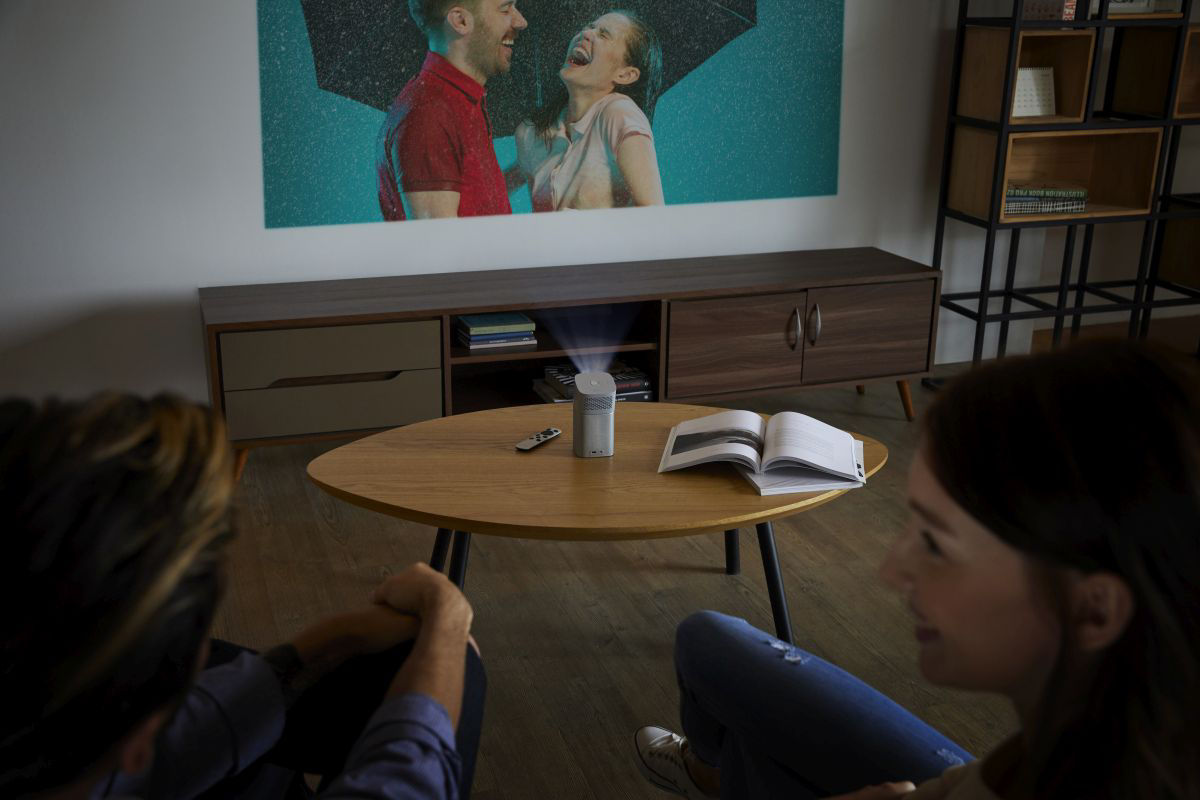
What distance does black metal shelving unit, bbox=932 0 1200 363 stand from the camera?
137 inches

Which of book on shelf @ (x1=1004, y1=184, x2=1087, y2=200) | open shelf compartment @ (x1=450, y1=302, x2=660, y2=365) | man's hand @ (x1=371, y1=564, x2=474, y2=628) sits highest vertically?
book on shelf @ (x1=1004, y1=184, x2=1087, y2=200)

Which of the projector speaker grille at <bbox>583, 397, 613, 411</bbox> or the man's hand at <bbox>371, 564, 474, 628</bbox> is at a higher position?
the man's hand at <bbox>371, 564, 474, 628</bbox>

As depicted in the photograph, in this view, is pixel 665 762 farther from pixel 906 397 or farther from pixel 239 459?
pixel 906 397

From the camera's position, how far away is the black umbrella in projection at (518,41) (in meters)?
3.19

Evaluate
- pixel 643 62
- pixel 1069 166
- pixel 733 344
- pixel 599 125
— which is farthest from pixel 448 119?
pixel 1069 166

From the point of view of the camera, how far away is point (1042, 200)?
12.0ft

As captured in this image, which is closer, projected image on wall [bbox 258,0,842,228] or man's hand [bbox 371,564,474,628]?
man's hand [bbox 371,564,474,628]

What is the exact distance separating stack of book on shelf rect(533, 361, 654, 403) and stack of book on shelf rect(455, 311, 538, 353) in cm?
14

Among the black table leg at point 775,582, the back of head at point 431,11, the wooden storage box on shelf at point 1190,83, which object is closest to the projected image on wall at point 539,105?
the back of head at point 431,11

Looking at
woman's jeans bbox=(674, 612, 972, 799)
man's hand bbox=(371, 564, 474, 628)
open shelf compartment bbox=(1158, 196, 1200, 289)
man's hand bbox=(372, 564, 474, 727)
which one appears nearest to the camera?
man's hand bbox=(372, 564, 474, 727)

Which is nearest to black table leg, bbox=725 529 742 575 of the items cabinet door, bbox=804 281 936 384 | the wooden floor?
the wooden floor

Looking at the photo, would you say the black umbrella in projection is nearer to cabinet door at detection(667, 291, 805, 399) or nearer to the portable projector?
cabinet door at detection(667, 291, 805, 399)

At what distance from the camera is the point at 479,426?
7.72 feet

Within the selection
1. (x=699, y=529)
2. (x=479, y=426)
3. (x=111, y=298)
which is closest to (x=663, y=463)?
(x=699, y=529)
